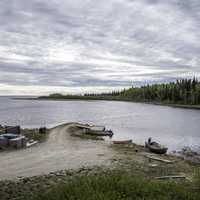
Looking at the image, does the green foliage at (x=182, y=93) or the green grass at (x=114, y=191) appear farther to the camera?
the green foliage at (x=182, y=93)

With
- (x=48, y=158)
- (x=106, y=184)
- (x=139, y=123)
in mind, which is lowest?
(x=139, y=123)

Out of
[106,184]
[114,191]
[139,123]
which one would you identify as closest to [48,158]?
[106,184]

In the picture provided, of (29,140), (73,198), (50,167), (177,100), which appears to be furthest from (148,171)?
(177,100)

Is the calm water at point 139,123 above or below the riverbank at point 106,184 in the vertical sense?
below

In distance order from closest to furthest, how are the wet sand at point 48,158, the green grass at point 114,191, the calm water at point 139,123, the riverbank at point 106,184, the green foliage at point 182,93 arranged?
the green grass at point 114,191, the riverbank at point 106,184, the wet sand at point 48,158, the calm water at point 139,123, the green foliage at point 182,93

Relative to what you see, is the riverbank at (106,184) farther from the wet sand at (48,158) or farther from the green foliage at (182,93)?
the green foliage at (182,93)

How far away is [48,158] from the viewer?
69.7 feet

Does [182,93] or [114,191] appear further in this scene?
[182,93]

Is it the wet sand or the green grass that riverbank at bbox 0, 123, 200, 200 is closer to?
the green grass

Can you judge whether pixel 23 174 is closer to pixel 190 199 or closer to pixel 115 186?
pixel 115 186

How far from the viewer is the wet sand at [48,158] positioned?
17328 mm

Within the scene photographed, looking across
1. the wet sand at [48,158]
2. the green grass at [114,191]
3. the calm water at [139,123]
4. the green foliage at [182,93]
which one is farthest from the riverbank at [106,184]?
the green foliage at [182,93]

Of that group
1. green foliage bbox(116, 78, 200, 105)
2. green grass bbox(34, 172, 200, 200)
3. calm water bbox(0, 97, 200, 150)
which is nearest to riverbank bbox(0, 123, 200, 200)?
green grass bbox(34, 172, 200, 200)

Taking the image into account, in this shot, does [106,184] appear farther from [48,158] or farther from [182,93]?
[182,93]
